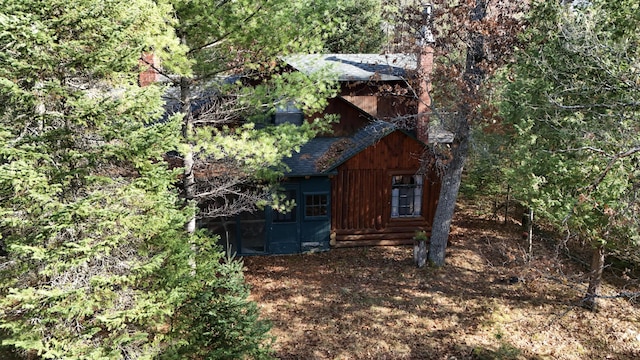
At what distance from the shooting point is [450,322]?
11523 millimetres

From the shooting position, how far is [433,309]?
39.8 ft

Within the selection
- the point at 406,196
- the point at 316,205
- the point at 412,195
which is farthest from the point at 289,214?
the point at 412,195

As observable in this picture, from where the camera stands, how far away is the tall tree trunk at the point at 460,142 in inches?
503

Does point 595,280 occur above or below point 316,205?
below

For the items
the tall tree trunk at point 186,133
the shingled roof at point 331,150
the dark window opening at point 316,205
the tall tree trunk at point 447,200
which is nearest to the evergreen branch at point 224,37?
the tall tree trunk at point 186,133

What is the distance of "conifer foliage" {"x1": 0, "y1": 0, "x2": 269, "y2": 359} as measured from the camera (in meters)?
5.66

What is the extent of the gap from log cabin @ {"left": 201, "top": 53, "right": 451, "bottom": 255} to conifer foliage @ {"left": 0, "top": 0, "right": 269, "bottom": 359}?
8066mm

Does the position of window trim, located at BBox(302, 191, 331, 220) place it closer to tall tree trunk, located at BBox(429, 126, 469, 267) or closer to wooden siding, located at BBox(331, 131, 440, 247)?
wooden siding, located at BBox(331, 131, 440, 247)

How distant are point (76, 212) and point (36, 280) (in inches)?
72.5

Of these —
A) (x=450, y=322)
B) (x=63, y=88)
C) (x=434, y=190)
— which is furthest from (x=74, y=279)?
(x=434, y=190)

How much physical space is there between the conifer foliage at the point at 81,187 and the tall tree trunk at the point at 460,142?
9.32 m

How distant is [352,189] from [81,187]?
1081cm

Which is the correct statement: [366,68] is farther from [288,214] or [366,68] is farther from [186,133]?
[186,133]

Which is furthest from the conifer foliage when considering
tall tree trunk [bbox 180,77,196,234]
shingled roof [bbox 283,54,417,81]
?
shingled roof [bbox 283,54,417,81]
